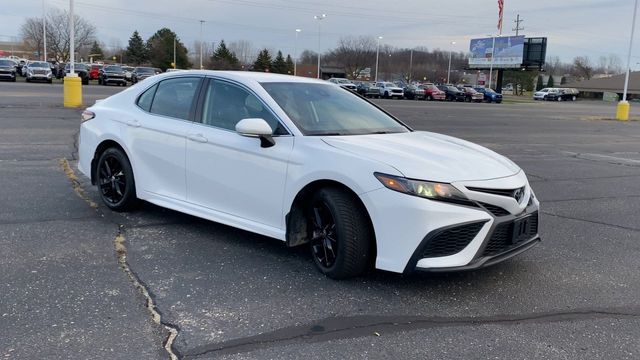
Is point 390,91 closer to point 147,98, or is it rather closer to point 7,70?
point 7,70

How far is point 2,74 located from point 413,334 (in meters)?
45.3

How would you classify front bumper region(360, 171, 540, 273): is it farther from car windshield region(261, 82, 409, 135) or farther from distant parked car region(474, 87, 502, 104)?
distant parked car region(474, 87, 502, 104)

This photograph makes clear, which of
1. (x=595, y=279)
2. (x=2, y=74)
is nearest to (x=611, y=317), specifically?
(x=595, y=279)

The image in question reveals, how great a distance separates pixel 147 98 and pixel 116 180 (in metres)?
0.94

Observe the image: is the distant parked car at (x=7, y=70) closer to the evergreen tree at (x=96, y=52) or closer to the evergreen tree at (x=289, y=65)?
the evergreen tree at (x=289, y=65)

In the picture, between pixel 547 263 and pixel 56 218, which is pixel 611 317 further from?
pixel 56 218

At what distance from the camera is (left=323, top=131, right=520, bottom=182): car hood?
3990 millimetres

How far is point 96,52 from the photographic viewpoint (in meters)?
126

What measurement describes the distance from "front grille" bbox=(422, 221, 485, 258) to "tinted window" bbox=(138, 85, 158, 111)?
3.44 meters

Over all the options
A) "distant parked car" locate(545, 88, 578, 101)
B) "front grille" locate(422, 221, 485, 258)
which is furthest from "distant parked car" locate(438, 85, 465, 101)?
"front grille" locate(422, 221, 485, 258)

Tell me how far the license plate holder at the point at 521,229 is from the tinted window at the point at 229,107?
2.03 meters

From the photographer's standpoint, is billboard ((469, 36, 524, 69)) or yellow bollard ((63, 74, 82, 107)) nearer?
yellow bollard ((63, 74, 82, 107))

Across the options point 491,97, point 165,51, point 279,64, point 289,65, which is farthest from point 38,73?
point 289,65

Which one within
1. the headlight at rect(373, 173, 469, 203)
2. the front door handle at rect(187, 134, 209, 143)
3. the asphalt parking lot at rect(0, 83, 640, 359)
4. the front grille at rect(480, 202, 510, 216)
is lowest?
the asphalt parking lot at rect(0, 83, 640, 359)
